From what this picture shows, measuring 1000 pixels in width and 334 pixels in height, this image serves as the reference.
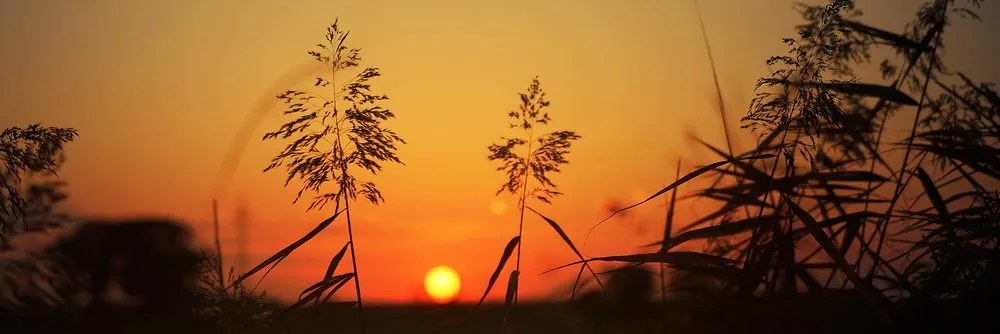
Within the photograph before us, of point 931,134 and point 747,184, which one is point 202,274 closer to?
point 747,184

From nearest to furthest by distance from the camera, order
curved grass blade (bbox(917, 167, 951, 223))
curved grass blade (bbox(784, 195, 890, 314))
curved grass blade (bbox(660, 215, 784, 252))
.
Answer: curved grass blade (bbox(784, 195, 890, 314)) < curved grass blade (bbox(660, 215, 784, 252)) < curved grass blade (bbox(917, 167, 951, 223))

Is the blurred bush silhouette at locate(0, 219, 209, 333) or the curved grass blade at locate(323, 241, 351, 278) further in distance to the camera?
the blurred bush silhouette at locate(0, 219, 209, 333)

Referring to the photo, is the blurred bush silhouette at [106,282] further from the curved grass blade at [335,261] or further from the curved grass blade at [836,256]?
the curved grass blade at [836,256]

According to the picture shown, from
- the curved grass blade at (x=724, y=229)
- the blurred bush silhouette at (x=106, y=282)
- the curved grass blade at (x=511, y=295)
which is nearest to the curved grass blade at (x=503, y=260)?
the curved grass blade at (x=511, y=295)

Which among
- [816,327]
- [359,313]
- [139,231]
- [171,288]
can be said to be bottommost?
[816,327]

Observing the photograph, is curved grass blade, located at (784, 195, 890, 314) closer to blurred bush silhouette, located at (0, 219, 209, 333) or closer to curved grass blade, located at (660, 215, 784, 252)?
curved grass blade, located at (660, 215, 784, 252)

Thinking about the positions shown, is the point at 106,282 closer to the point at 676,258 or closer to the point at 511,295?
the point at 511,295

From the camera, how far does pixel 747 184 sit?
4.18 m

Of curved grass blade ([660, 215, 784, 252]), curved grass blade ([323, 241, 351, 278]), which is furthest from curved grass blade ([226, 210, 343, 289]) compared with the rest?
curved grass blade ([660, 215, 784, 252])

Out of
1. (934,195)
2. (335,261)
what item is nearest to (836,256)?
(934,195)

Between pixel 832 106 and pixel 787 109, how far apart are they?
0.17m

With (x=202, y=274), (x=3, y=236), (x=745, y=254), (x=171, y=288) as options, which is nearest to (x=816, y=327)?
(x=745, y=254)

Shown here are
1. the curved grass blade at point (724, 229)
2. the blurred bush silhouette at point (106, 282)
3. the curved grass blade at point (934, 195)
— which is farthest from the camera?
the blurred bush silhouette at point (106, 282)

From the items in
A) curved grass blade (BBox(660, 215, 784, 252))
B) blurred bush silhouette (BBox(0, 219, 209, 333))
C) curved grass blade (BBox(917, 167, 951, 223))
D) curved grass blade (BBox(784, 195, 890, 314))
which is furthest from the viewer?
blurred bush silhouette (BBox(0, 219, 209, 333))
